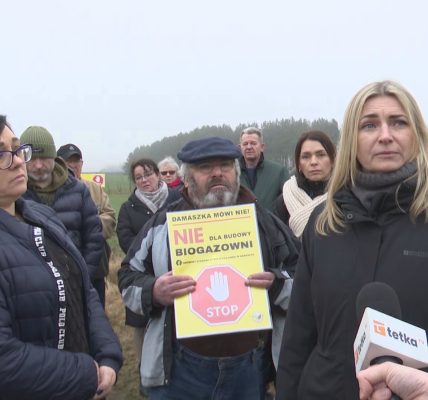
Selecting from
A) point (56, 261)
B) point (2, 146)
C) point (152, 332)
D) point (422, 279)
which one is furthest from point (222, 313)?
point (2, 146)

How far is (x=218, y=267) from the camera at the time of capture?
8.38 feet

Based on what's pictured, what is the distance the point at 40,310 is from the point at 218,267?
0.97 meters

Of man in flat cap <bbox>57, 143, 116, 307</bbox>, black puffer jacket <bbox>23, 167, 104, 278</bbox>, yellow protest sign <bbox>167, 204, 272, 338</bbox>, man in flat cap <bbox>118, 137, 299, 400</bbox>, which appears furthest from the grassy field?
yellow protest sign <bbox>167, 204, 272, 338</bbox>

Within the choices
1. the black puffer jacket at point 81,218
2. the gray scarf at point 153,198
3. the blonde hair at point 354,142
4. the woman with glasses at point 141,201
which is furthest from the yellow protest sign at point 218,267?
the gray scarf at point 153,198

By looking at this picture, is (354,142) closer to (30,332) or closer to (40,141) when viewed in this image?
(30,332)

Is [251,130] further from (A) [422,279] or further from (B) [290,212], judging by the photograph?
(A) [422,279]

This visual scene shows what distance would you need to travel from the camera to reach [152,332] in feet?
8.72

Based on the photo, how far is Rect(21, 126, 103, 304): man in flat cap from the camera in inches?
158

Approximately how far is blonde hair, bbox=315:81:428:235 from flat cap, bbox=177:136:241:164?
2.68 feet

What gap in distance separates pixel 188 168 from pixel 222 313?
0.91 meters

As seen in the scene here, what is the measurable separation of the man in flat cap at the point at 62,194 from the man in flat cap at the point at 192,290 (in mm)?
1555

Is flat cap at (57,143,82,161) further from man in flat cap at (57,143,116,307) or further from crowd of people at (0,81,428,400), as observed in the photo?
crowd of people at (0,81,428,400)

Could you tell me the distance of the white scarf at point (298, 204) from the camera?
368 centimetres

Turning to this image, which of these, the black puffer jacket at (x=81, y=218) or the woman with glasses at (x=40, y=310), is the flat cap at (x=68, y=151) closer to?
the black puffer jacket at (x=81, y=218)
